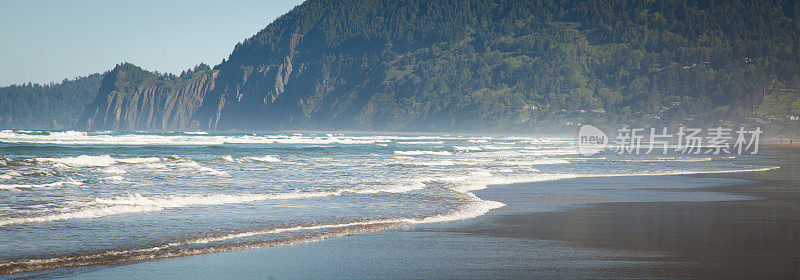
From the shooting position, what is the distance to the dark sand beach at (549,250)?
24.2 feet

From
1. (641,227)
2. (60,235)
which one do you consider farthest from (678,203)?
(60,235)

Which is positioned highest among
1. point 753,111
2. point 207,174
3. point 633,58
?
point 633,58

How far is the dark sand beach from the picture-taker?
7363mm

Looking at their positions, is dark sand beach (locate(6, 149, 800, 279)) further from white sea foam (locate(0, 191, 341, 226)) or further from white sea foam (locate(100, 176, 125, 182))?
white sea foam (locate(100, 176, 125, 182))

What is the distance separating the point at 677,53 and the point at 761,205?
180m

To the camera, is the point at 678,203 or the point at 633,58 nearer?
the point at 678,203

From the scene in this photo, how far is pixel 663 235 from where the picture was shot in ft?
33.0

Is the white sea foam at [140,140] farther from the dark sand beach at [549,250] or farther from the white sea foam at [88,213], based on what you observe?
the dark sand beach at [549,250]

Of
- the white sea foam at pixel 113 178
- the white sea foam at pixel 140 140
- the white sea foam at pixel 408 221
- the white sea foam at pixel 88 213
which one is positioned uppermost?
the white sea foam at pixel 408 221

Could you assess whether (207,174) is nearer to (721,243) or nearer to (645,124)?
(721,243)

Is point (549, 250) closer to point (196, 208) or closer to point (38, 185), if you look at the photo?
→ point (196, 208)

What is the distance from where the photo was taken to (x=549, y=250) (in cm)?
886

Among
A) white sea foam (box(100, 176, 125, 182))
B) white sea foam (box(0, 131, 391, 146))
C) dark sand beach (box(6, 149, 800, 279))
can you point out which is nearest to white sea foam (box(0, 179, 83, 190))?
white sea foam (box(100, 176, 125, 182))

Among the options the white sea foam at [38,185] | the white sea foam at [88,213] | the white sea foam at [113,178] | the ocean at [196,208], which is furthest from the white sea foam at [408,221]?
the white sea foam at [113,178]
